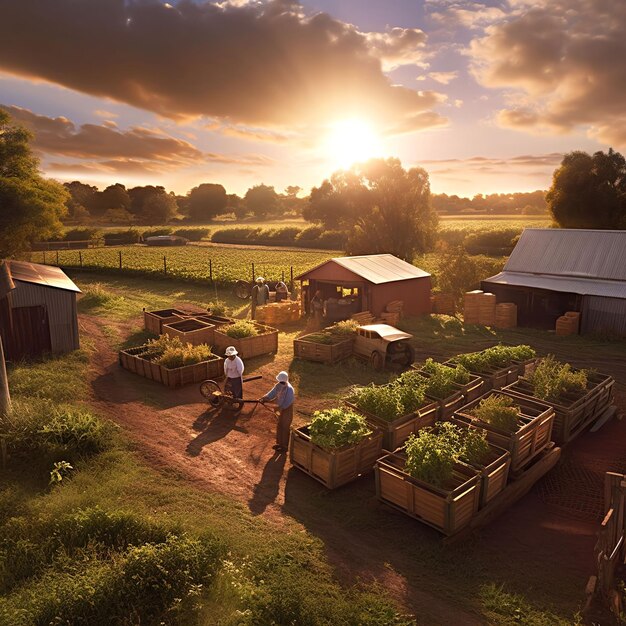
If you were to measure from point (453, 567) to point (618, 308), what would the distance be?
Answer: 2140 centimetres

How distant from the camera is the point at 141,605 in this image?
6.93 m

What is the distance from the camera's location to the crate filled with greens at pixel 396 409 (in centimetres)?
1170

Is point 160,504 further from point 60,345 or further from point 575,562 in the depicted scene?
point 60,345

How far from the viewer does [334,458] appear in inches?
408

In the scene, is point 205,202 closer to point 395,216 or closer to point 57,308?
point 395,216

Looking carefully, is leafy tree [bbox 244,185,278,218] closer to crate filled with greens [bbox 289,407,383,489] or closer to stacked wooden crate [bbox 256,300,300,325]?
stacked wooden crate [bbox 256,300,300,325]

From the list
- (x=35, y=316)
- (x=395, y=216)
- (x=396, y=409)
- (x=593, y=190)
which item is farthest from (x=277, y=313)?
(x=593, y=190)

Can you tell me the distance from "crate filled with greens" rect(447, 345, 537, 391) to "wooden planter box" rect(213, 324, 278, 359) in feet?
26.9

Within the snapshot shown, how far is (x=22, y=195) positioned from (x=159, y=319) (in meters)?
11.1

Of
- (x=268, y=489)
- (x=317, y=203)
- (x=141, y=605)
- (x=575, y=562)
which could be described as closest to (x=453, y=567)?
(x=575, y=562)

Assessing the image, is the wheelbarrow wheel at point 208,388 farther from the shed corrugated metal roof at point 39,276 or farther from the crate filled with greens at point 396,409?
the shed corrugated metal roof at point 39,276

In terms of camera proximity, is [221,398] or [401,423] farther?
[221,398]

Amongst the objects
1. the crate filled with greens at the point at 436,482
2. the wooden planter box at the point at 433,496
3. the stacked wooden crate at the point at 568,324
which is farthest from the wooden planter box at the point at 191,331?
the stacked wooden crate at the point at 568,324

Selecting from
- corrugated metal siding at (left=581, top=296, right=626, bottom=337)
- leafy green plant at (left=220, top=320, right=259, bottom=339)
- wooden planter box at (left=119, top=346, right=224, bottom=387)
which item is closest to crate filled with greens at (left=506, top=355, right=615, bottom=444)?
wooden planter box at (left=119, top=346, right=224, bottom=387)
